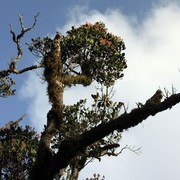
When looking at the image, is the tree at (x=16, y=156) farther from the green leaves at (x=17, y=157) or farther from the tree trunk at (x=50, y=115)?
the tree trunk at (x=50, y=115)

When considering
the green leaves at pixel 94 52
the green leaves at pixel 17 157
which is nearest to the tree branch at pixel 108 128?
the green leaves at pixel 94 52

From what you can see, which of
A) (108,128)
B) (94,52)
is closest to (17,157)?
(94,52)

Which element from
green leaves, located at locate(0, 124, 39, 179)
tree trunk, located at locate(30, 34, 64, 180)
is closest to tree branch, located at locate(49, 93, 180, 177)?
tree trunk, located at locate(30, 34, 64, 180)

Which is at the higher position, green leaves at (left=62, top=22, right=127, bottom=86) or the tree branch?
green leaves at (left=62, top=22, right=127, bottom=86)

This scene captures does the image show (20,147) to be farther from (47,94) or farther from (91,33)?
(47,94)

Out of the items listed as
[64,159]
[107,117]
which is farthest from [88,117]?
[64,159]

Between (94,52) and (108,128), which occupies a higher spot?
(94,52)

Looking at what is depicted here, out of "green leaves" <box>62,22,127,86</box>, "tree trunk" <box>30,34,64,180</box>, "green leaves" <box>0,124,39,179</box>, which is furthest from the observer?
"green leaves" <box>0,124,39,179</box>

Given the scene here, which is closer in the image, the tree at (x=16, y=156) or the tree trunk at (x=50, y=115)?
the tree trunk at (x=50, y=115)

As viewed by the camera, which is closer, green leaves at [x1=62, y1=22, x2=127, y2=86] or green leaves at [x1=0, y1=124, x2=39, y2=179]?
green leaves at [x1=62, y1=22, x2=127, y2=86]

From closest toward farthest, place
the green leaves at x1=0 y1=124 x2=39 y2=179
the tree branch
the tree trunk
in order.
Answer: the tree branch < the tree trunk < the green leaves at x1=0 y1=124 x2=39 y2=179

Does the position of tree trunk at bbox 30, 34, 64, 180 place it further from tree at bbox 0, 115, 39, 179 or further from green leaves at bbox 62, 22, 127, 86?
tree at bbox 0, 115, 39, 179

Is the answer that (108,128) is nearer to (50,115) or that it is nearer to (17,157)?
(50,115)

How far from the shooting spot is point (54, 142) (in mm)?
24422
